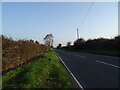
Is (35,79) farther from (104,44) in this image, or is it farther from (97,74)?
(104,44)

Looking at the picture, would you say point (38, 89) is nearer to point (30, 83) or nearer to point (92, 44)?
point (30, 83)

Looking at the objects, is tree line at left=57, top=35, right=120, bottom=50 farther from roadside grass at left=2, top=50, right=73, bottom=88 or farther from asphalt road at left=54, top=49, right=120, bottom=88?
roadside grass at left=2, top=50, right=73, bottom=88

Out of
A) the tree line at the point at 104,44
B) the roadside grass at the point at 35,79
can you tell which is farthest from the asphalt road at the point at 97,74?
the tree line at the point at 104,44

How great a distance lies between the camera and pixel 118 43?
4331 cm

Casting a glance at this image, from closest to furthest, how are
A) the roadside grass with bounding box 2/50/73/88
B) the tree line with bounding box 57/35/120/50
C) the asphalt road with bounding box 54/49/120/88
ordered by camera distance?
the roadside grass with bounding box 2/50/73/88
the asphalt road with bounding box 54/49/120/88
the tree line with bounding box 57/35/120/50

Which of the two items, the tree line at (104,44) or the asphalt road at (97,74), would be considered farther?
the tree line at (104,44)

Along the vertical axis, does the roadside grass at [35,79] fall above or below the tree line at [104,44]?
below

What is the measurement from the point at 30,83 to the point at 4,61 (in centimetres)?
325

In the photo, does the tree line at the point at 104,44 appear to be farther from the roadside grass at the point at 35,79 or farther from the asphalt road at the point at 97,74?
the roadside grass at the point at 35,79

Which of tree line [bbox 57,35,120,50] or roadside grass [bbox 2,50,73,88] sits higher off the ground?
tree line [bbox 57,35,120,50]

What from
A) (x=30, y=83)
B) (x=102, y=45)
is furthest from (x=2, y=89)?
(x=102, y=45)

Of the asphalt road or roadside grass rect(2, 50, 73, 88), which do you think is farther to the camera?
the asphalt road

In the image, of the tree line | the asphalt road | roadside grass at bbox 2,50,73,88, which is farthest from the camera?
the tree line

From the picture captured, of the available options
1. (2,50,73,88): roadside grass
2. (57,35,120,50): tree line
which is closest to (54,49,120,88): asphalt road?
(2,50,73,88): roadside grass
